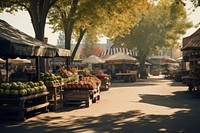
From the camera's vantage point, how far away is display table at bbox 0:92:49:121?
33.5 ft

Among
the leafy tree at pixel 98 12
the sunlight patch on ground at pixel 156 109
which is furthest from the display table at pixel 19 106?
the leafy tree at pixel 98 12

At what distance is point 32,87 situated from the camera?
11.2 m

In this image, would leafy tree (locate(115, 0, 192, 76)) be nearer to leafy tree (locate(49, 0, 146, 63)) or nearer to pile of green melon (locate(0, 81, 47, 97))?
leafy tree (locate(49, 0, 146, 63))

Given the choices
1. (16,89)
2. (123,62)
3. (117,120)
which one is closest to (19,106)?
(16,89)

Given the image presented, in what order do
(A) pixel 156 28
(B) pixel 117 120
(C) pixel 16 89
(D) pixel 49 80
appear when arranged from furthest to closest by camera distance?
(A) pixel 156 28 → (D) pixel 49 80 → (C) pixel 16 89 → (B) pixel 117 120

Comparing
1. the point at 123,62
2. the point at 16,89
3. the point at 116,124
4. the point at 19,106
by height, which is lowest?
the point at 116,124

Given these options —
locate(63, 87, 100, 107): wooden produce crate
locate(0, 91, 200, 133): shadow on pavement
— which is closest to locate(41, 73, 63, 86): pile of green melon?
locate(63, 87, 100, 107): wooden produce crate

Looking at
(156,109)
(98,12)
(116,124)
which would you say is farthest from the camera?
(98,12)

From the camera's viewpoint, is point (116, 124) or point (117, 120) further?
point (117, 120)

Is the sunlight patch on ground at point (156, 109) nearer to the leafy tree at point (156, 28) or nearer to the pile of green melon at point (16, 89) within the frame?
the pile of green melon at point (16, 89)

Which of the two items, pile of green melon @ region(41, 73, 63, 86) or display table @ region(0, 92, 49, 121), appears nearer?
display table @ region(0, 92, 49, 121)

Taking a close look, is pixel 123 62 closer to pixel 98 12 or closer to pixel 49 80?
pixel 98 12

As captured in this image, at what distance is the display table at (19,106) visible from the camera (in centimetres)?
1021

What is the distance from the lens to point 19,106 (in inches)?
403
